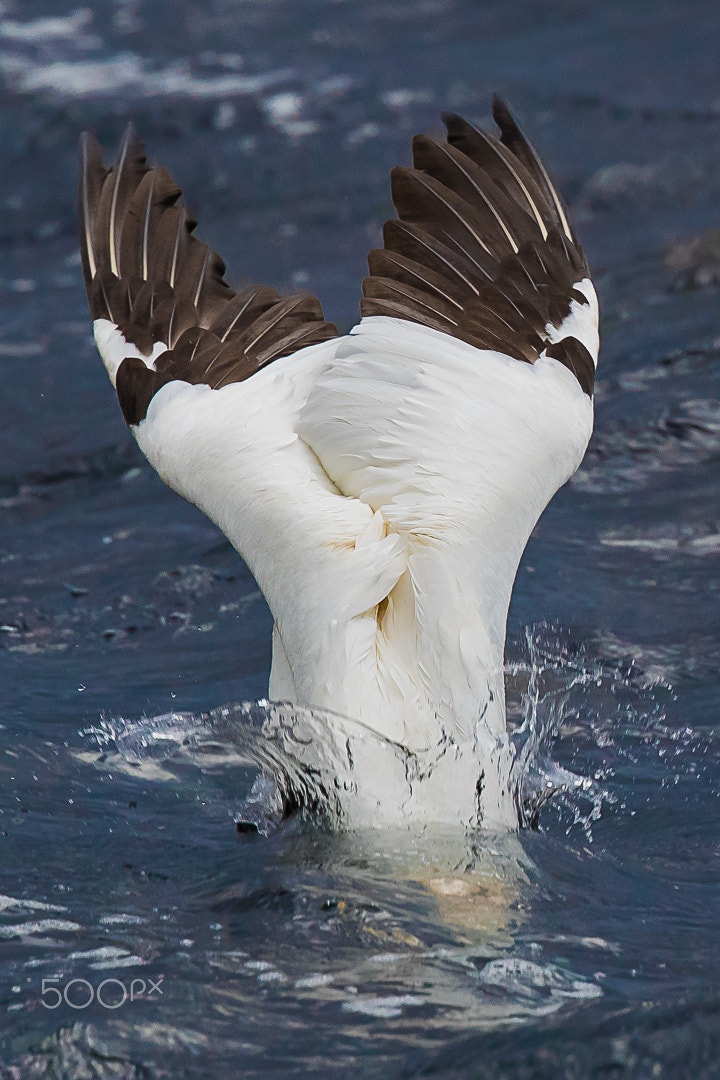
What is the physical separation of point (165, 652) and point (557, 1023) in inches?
120

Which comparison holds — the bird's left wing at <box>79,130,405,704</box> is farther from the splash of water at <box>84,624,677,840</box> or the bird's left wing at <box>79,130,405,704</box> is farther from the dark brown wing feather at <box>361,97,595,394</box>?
the dark brown wing feather at <box>361,97,595,394</box>

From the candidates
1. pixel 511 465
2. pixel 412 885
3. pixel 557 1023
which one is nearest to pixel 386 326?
pixel 511 465

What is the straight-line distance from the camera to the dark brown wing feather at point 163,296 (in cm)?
493

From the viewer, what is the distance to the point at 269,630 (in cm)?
621

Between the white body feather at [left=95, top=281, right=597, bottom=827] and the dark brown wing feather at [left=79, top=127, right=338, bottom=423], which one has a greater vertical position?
A: the dark brown wing feather at [left=79, top=127, right=338, bottom=423]

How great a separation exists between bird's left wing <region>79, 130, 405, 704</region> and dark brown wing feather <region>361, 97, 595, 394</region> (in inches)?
13.5

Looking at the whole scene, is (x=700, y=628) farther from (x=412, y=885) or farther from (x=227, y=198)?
(x=227, y=198)

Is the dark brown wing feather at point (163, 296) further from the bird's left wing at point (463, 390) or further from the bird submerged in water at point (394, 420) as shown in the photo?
the bird's left wing at point (463, 390)

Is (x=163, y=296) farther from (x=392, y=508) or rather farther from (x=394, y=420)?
(x=392, y=508)

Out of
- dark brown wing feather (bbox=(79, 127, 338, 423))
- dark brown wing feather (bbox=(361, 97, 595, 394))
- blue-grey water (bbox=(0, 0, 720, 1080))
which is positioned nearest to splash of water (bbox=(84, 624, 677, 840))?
blue-grey water (bbox=(0, 0, 720, 1080))

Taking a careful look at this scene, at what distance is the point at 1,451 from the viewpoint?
321 inches

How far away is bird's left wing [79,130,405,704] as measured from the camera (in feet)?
13.8

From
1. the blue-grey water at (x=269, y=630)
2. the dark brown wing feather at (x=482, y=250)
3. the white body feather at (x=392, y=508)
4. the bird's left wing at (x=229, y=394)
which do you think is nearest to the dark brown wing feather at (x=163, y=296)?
the bird's left wing at (x=229, y=394)

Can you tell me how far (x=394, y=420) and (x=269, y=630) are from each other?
1.96 meters
